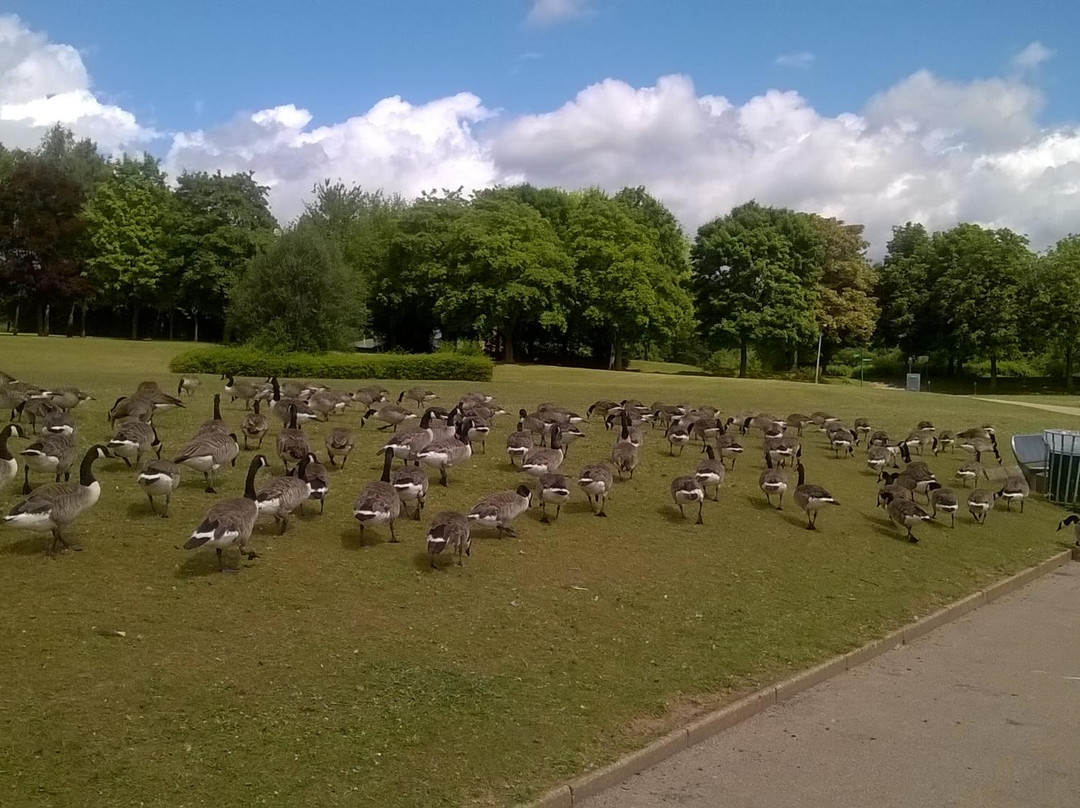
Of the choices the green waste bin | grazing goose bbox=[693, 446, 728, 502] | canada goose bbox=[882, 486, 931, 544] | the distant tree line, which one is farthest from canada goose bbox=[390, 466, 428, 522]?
the distant tree line

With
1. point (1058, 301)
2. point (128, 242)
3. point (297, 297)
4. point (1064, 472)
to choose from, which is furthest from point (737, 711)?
point (128, 242)

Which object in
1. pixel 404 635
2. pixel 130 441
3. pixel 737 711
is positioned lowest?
pixel 737 711

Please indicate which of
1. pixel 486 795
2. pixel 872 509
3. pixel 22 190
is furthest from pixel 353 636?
pixel 22 190

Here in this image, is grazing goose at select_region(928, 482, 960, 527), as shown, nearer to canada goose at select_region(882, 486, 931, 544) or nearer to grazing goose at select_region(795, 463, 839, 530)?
canada goose at select_region(882, 486, 931, 544)

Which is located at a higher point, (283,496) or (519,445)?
(519,445)

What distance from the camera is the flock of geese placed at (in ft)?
40.7

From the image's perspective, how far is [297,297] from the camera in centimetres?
5894

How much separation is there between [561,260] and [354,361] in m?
30.1

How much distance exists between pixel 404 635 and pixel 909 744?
5.65 metres

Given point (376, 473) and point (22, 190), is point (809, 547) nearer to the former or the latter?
point (376, 473)

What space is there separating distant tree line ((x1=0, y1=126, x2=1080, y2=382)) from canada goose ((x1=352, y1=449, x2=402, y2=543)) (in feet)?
186

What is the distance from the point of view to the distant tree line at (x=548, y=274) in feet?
242

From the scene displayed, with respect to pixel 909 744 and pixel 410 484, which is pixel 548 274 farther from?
pixel 909 744

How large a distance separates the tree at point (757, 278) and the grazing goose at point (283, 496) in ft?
223
